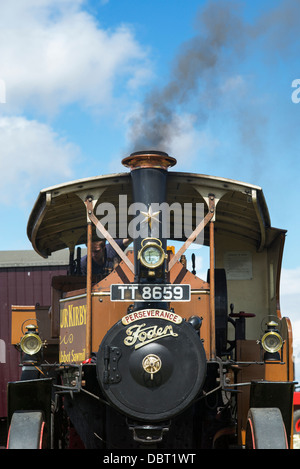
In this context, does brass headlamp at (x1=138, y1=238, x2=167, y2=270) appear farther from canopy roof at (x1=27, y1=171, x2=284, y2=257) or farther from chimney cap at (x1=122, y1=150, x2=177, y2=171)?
canopy roof at (x1=27, y1=171, x2=284, y2=257)

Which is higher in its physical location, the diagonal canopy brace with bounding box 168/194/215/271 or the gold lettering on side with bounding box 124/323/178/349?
the diagonal canopy brace with bounding box 168/194/215/271

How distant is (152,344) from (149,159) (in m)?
1.92

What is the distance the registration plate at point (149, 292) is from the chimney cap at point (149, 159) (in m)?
1.30

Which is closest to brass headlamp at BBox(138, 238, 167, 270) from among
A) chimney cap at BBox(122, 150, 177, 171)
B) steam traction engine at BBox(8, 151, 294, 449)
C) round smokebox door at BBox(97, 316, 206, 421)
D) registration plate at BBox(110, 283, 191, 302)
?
steam traction engine at BBox(8, 151, 294, 449)

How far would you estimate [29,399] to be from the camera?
6891 millimetres

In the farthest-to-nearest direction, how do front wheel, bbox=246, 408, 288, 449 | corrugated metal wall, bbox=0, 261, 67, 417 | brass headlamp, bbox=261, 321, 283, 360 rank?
corrugated metal wall, bbox=0, 261, 67, 417
brass headlamp, bbox=261, 321, 283, 360
front wheel, bbox=246, 408, 288, 449

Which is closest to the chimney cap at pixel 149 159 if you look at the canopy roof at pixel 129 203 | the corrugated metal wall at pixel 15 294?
the canopy roof at pixel 129 203

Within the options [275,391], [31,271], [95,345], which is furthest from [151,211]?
[31,271]

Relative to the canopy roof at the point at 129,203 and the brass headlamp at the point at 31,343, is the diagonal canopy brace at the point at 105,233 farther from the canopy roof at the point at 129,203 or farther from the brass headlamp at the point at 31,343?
the brass headlamp at the point at 31,343

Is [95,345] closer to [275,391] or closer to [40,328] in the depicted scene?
[275,391]

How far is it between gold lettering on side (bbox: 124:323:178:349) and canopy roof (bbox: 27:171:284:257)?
167 centimetres

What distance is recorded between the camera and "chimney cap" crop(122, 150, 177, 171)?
7.25 metres

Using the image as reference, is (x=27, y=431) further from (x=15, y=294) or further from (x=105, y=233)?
(x=15, y=294)

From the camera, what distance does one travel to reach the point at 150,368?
20.9ft
